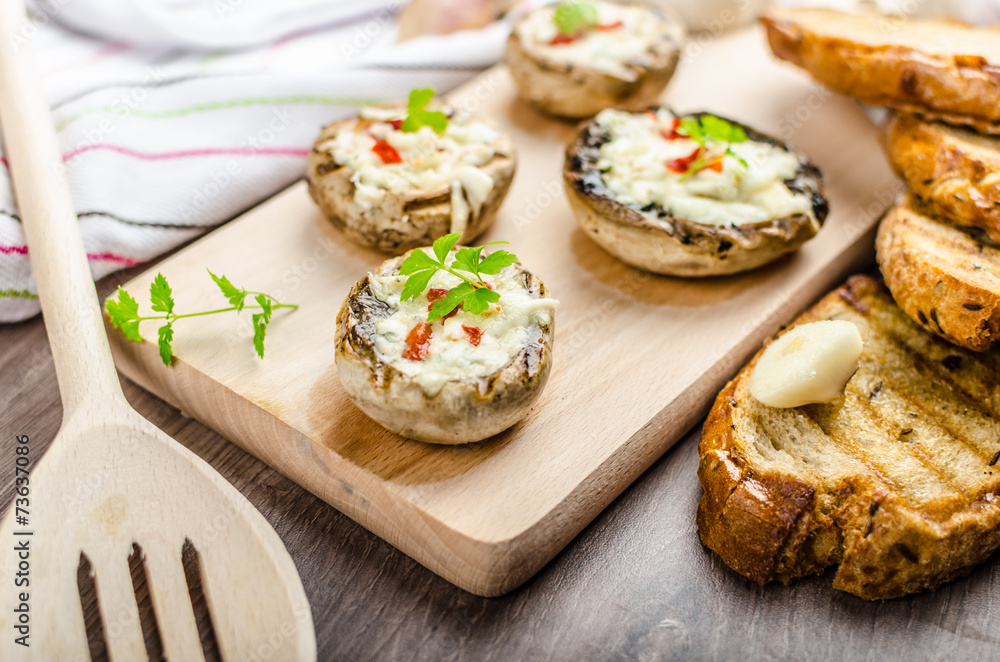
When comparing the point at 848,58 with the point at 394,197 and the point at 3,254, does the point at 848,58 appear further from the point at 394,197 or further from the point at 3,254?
the point at 3,254

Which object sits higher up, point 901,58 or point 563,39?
point 901,58

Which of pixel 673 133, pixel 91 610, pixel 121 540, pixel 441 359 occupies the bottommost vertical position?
pixel 91 610

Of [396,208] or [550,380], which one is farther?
[396,208]

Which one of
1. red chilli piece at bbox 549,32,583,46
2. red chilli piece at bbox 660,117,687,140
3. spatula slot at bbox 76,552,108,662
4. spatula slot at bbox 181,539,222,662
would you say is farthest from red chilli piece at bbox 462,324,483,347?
red chilli piece at bbox 549,32,583,46

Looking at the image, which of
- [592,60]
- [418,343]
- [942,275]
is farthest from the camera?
[592,60]

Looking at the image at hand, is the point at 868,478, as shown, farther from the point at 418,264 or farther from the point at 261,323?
the point at 261,323

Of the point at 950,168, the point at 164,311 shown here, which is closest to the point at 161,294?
the point at 164,311

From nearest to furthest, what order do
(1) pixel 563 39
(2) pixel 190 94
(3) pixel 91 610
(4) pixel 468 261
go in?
1. (3) pixel 91 610
2. (4) pixel 468 261
3. (2) pixel 190 94
4. (1) pixel 563 39
